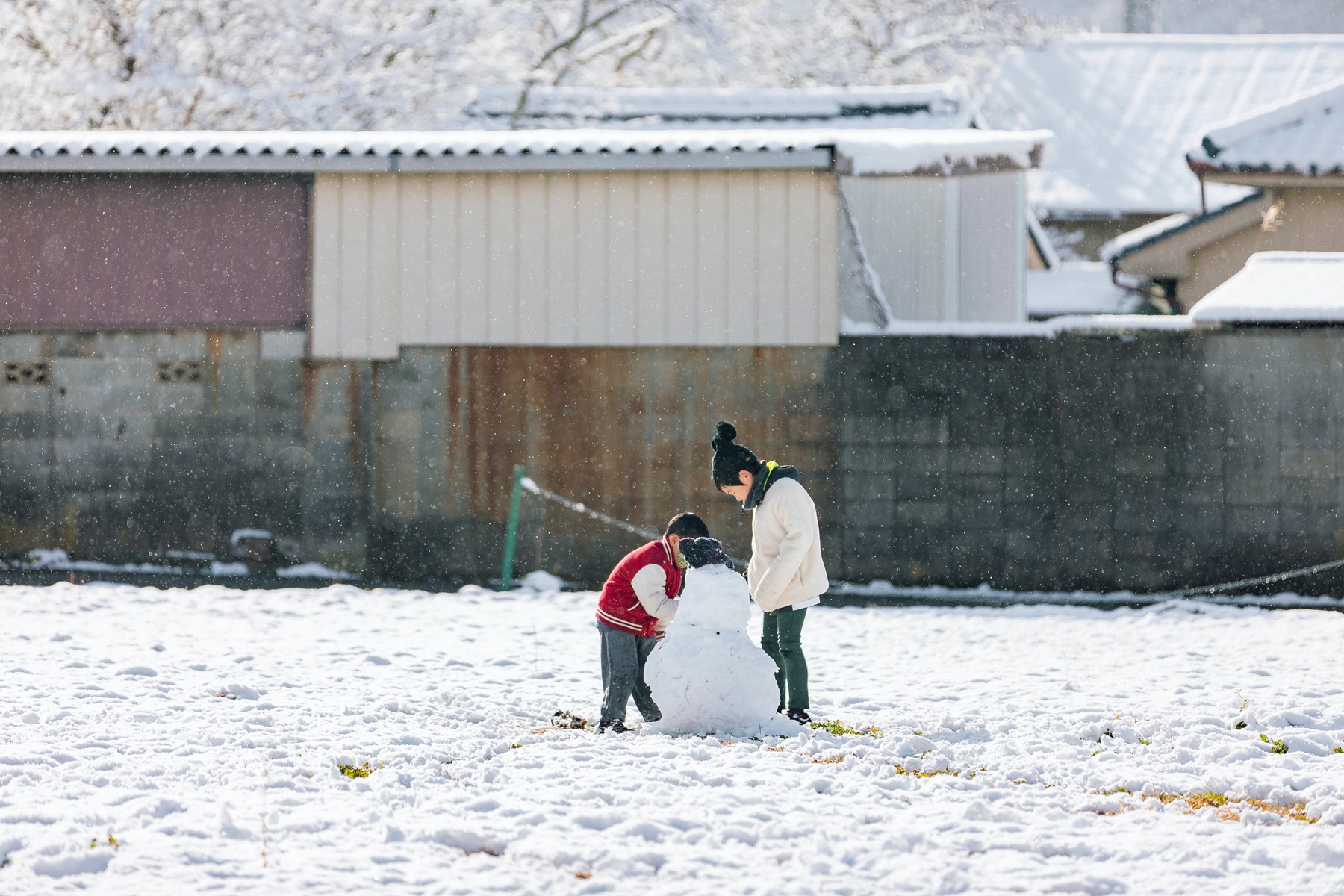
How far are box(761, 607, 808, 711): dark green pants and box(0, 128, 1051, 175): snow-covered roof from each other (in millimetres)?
5513

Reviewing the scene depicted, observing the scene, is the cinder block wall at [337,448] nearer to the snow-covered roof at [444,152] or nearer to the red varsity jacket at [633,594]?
the snow-covered roof at [444,152]

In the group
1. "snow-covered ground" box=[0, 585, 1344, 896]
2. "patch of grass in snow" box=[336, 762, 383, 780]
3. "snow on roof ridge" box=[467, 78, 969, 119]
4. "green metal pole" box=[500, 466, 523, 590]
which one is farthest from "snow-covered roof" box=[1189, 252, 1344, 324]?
"patch of grass in snow" box=[336, 762, 383, 780]

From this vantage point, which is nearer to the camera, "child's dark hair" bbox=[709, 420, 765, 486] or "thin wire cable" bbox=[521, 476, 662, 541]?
"child's dark hair" bbox=[709, 420, 765, 486]

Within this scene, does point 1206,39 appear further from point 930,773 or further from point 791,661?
point 930,773

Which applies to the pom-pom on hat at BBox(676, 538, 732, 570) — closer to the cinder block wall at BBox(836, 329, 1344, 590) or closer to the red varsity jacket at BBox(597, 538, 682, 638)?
the red varsity jacket at BBox(597, 538, 682, 638)

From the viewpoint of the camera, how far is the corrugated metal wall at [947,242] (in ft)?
43.2

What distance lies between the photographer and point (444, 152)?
11.6m

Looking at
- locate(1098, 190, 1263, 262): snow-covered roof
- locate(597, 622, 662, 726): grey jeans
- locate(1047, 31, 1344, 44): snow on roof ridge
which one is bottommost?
locate(597, 622, 662, 726): grey jeans

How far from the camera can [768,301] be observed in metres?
11.7

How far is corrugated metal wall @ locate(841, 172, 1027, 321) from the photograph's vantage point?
1317cm

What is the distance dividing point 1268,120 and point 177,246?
11.9m

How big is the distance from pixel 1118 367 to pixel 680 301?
3633mm

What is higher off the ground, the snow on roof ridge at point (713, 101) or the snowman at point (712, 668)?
the snow on roof ridge at point (713, 101)

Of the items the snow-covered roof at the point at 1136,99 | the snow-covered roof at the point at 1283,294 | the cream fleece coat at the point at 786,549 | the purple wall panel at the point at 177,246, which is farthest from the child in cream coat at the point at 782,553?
the snow-covered roof at the point at 1136,99
